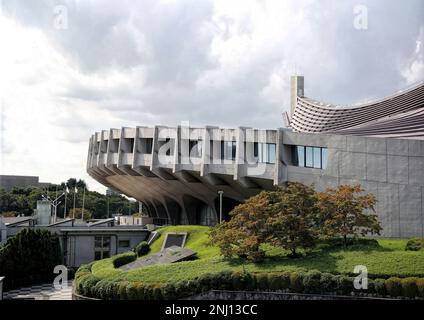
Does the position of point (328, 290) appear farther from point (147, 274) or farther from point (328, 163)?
point (328, 163)

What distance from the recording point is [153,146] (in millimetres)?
48969

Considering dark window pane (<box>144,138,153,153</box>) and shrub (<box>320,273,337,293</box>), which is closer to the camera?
shrub (<box>320,273,337,293</box>)

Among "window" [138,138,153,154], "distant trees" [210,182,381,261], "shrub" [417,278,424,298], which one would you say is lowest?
"shrub" [417,278,424,298]

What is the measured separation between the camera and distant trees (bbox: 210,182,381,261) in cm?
2900

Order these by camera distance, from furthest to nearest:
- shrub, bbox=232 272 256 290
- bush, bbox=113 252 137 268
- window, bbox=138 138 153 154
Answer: window, bbox=138 138 153 154 < bush, bbox=113 252 137 268 < shrub, bbox=232 272 256 290

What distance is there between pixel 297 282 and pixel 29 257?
73.1ft

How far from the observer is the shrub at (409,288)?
23844 mm

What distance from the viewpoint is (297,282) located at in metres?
25.7

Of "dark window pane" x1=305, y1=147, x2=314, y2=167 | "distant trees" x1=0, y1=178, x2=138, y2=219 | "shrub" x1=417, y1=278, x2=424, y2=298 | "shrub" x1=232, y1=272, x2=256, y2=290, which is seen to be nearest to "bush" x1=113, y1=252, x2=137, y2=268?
"shrub" x1=232, y1=272, x2=256, y2=290

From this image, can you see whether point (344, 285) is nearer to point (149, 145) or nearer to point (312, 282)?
point (312, 282)

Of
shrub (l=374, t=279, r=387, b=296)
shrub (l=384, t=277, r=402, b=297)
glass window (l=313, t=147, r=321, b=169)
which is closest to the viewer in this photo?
shrub (l=384, t=277, r=402, b=297)

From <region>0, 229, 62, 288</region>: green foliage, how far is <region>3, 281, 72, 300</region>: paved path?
96 centimetres

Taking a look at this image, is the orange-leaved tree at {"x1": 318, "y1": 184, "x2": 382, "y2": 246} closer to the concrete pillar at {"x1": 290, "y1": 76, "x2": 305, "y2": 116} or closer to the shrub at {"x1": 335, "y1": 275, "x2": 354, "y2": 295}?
the shrub at {"x1": 335, "y1": 275, "x2": 354, "y2": 295}
